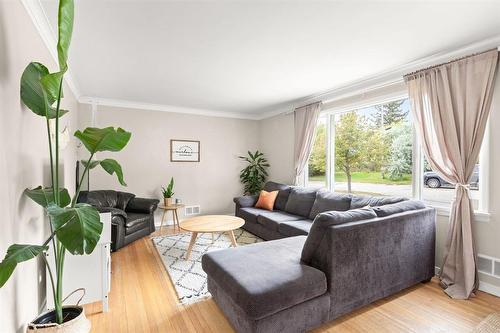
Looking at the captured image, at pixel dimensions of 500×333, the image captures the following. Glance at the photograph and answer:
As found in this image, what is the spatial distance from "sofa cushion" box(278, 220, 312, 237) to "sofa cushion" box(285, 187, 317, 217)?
1.15ft

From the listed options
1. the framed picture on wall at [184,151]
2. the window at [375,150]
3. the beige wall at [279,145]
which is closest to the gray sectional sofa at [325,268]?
the window at [375,150]

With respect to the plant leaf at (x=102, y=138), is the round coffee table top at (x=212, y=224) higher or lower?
lower

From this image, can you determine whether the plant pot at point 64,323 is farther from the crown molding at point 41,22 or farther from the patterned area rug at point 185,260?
the crown molding at point 41,22

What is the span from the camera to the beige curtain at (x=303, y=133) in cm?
430

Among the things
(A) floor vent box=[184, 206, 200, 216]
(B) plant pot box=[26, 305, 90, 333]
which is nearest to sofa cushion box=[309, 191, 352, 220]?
(A) floor vent box=[184, 206, 200, 216]

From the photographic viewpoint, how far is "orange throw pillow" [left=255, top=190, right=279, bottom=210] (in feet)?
14.4

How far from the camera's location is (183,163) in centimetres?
511

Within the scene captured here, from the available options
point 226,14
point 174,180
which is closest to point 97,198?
point 174,180

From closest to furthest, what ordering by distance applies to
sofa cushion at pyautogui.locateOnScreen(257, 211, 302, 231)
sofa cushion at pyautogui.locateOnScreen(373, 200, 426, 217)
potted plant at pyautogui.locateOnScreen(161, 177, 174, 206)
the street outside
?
1. sofa cushion at pyautogui.locateOnScreen(373, 200, 426, 217)
2. the street outside
3. sofa cushion at pyautogui.locateOnScreen(257, 211, 302, 231)
4. potted plant at pyautogui.locateOnScreen(161, 177, 174, 206)

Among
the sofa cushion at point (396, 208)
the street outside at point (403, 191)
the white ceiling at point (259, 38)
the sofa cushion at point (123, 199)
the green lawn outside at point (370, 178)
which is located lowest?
the sofa cushion at point (123, 199)

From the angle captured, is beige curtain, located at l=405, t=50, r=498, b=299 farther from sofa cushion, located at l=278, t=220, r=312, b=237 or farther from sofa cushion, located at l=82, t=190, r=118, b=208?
sofa cushion, located at l=82, t=190, r=118, b=208

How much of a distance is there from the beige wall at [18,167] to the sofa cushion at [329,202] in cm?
323

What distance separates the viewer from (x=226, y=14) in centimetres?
190

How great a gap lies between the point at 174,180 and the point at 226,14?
12.2 ft
